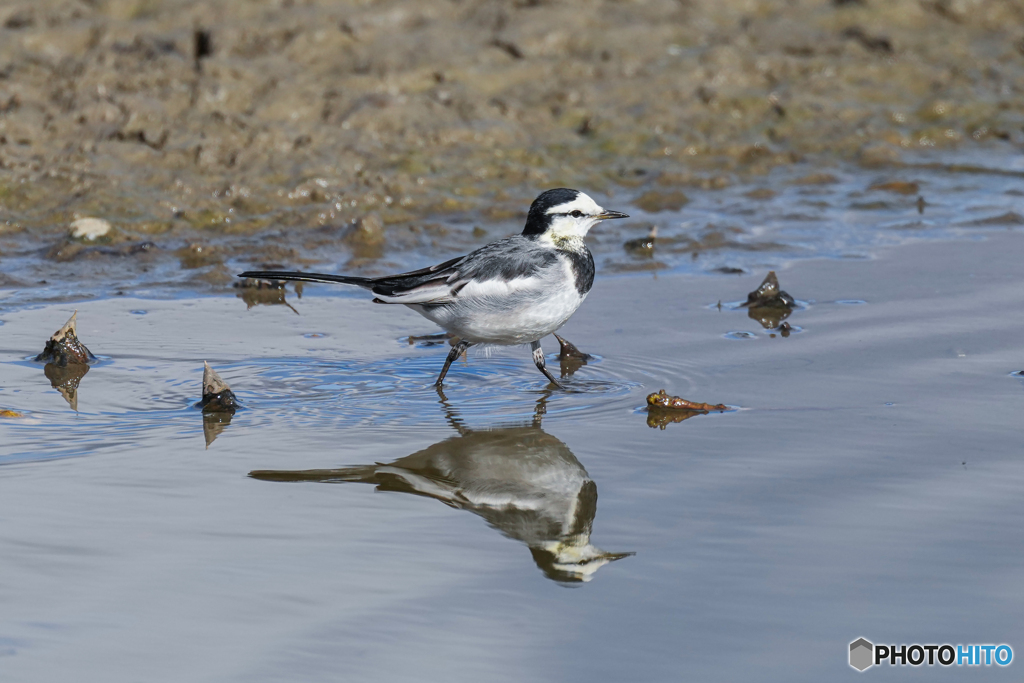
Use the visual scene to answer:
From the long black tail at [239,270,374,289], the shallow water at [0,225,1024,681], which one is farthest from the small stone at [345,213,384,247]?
the long black tail at [239,270,374,289]

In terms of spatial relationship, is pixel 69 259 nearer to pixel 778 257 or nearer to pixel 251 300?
pixel 251 300

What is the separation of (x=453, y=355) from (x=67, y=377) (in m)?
1.77

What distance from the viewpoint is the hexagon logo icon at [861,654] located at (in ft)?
9.04

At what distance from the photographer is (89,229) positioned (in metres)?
7.54

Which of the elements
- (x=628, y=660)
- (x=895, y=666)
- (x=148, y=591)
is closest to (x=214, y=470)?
(x=148, y=591)

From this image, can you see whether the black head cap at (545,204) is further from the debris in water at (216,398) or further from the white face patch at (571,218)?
the debris in water at (216,398)

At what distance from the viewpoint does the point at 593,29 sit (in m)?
10.7

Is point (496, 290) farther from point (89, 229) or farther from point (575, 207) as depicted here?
point (89, 229)

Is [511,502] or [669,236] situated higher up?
[669,236]

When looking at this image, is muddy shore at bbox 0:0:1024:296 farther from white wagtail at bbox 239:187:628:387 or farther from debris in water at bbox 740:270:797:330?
debris in water at bbox 740:270:797:330

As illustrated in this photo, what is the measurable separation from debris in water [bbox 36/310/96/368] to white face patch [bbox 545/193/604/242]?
7.51ft

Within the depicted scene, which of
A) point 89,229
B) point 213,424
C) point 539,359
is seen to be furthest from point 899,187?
point 213,424

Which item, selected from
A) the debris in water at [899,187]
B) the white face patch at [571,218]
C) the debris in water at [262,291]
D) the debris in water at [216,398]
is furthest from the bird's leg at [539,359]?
the debris in water at [899,187]

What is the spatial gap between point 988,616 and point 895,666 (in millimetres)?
380
